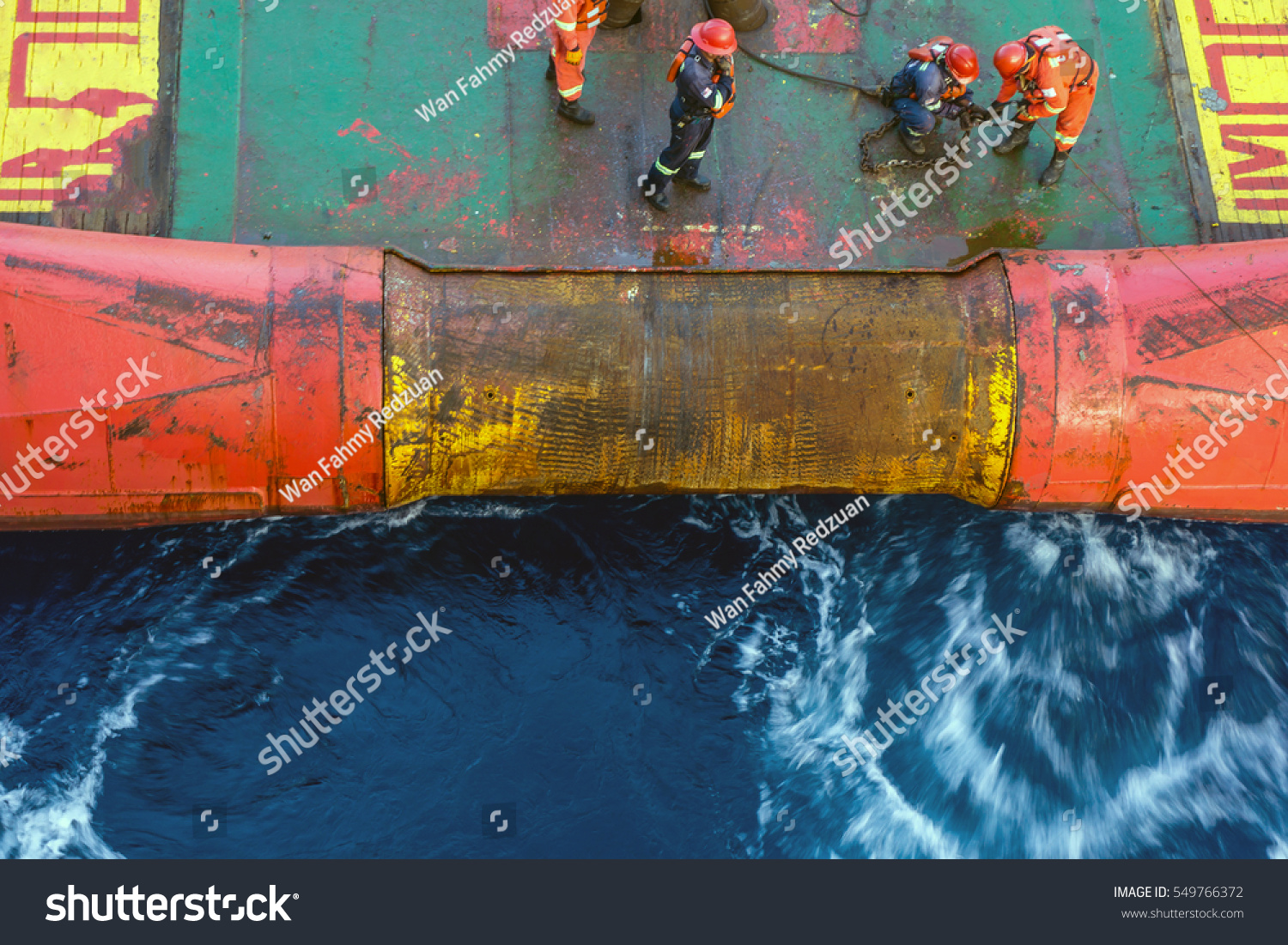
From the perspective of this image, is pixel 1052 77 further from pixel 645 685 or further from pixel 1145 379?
pixel 645 685

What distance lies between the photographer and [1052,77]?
19.2ft

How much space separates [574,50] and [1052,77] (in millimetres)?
3011

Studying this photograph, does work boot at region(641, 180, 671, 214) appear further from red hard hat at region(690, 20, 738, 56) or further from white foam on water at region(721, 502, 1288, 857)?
white foam on water at region(721, 502, 1288, 857)

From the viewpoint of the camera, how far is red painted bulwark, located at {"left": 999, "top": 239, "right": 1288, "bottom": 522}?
5156 millimetres

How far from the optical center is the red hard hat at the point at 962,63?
588cm

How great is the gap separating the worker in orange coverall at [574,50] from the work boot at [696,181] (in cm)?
74

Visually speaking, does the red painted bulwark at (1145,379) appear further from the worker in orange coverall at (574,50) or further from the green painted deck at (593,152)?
the worker in orange coverall at (574,50)

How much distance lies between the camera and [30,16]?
6.31m

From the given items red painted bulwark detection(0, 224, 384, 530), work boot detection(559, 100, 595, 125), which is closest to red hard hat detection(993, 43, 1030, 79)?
work boot detection(559, 100, 595, 125)

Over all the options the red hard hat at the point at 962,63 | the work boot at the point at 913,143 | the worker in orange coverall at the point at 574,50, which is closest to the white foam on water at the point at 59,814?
the worker in orange coverall at the point at 574,50

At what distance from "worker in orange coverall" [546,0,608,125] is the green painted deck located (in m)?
0.13

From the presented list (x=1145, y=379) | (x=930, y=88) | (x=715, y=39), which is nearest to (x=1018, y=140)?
(x=930, y=88)

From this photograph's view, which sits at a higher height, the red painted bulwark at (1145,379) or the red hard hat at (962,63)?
the red hard hat at (962,63)

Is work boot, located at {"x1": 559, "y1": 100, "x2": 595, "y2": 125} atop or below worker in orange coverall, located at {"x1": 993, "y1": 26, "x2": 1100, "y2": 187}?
below
